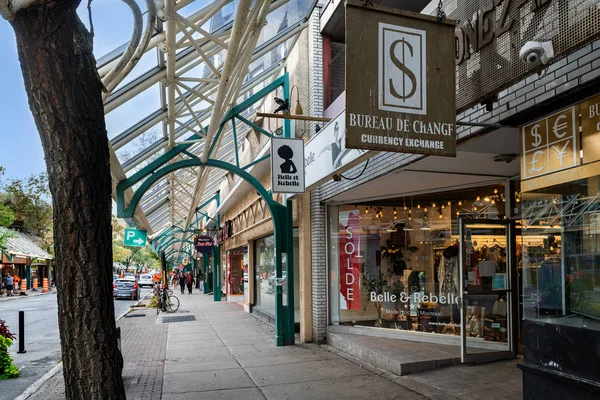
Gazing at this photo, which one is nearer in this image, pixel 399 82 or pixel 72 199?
pixel 72 199

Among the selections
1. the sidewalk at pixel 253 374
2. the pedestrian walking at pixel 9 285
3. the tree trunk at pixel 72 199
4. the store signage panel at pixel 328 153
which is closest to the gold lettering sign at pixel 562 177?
the store signage panel at pixel 328 153

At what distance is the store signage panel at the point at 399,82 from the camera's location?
464cm

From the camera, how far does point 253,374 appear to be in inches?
327

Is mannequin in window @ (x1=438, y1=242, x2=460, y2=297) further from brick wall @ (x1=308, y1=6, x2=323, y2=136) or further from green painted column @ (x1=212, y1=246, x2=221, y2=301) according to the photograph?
green painted column @ (x1=212, y1=246, x2=221, y2=301)

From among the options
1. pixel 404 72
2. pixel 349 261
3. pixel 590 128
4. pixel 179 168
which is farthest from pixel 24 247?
pixel 590 128

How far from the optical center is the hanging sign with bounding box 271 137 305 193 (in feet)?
31.3

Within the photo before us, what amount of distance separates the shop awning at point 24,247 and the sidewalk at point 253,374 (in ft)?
96.5

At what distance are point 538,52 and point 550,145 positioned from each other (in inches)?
34.5

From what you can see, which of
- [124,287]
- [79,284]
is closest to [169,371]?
[79,284]

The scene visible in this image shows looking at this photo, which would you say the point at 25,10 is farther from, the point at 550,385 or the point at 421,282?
the point at 421,282

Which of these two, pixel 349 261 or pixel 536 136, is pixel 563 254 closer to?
pixel 536 136

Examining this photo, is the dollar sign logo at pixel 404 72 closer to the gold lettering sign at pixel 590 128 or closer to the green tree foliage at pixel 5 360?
the gold lettering sign at pixel 590 128

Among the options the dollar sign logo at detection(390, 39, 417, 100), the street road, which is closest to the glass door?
the dollar sign logo at detection(390, 39, 417, 100)

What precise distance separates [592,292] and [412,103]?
2270 millimetres
